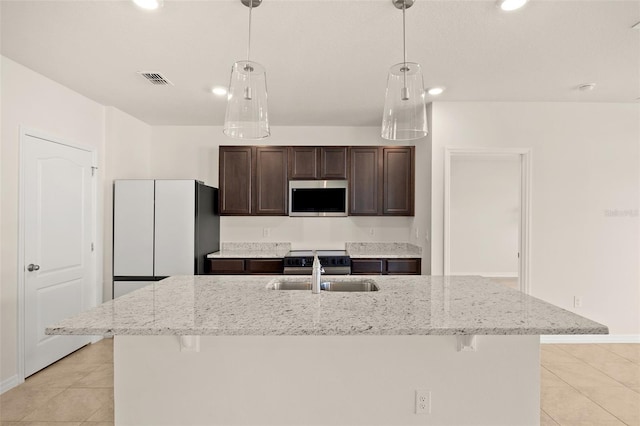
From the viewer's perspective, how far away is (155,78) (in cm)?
319

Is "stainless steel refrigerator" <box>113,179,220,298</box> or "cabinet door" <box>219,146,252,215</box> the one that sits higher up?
"cabinet door" <box>219,146,252,215</box>

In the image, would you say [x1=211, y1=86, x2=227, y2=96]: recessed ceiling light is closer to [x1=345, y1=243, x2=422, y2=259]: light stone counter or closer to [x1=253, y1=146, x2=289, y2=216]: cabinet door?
[x1=253, y1=146, x2=289, y2=216]: cabinet door

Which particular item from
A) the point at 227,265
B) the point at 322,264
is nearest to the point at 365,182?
the point at 322,264

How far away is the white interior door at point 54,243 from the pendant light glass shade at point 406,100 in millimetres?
2955

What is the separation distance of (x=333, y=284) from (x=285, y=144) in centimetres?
277

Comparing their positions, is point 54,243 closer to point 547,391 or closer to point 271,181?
point 271,181

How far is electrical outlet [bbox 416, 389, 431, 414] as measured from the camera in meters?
1.87

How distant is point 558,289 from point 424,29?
124 inches

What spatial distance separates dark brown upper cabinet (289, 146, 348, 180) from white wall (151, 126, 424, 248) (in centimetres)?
36

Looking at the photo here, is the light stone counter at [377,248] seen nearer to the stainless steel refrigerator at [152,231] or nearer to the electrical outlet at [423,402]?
the stainless steel refrigerator at [152,231]

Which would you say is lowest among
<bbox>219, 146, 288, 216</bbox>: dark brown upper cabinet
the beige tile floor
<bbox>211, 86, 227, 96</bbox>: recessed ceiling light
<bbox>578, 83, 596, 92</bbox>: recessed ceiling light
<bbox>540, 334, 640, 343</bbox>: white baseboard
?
the beige tile floor

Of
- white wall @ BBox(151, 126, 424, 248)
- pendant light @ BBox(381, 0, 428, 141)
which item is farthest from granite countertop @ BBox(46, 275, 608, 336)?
white wall @ BBox(151, 126, 424, 248)

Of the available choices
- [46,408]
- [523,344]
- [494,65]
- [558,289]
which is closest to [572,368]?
[558,289]

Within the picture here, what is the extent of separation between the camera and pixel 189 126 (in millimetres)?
4910
